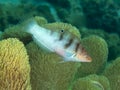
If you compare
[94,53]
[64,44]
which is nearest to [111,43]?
[94,53]

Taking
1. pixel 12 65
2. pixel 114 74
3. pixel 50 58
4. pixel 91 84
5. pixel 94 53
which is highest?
pixel 12 65

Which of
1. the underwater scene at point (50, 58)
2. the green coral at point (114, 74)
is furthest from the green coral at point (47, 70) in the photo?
the green coral at point (114, 74)

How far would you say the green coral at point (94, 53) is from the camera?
3182 millimetres

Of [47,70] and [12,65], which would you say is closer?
[12,65]

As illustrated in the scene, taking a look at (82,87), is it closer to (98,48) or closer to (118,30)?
(98,48)

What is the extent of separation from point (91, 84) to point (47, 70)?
1.26 feet

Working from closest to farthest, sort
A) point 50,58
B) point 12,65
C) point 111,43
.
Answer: point 12,65 → point 50,58 → point 111,43

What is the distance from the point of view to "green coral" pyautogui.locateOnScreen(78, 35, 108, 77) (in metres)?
3.18

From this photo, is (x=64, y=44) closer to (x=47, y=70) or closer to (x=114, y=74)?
(x=47, y=70)

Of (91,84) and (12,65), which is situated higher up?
(12,65)

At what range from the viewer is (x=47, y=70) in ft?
8.43

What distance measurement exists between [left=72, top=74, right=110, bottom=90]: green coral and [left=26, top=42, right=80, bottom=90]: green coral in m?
0.10

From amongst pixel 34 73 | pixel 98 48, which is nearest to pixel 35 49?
pixel 34 73

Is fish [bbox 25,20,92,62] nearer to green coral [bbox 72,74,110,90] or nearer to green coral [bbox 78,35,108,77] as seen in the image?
green coral [bbox 72,74,110,90]
